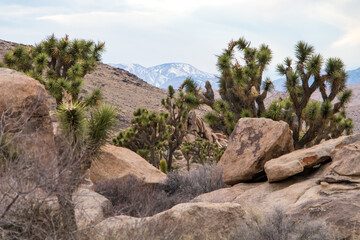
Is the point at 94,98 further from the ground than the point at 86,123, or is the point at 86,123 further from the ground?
the point at 86,123

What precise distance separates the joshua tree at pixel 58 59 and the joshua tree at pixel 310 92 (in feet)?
29.3

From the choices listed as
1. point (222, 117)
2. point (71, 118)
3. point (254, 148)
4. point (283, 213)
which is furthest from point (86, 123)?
point (222, 117)

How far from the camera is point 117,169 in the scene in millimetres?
12273

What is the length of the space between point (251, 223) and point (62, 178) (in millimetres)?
3012

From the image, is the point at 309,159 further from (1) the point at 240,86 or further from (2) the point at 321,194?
(1) the point at 240,86

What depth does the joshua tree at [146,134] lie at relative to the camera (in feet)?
61.5

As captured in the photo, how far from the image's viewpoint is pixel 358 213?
6004mm

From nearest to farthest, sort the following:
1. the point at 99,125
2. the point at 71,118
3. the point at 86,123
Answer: the point at 71,118, the point at 86,123, the point at 99,125

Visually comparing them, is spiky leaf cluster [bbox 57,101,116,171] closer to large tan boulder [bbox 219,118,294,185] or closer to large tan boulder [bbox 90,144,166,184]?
large tan boulder [bbox 90,144,166,184]

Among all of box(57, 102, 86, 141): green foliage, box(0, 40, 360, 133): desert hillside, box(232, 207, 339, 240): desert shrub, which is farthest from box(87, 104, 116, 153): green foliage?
box(0, 40, 360, 133): desert hillside

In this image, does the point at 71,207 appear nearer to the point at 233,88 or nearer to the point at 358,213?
the point at 358,213

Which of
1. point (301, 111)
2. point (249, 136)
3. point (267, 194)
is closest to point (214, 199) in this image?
point (267, 194)

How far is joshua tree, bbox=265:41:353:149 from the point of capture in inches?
596

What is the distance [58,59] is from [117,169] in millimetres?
10597
